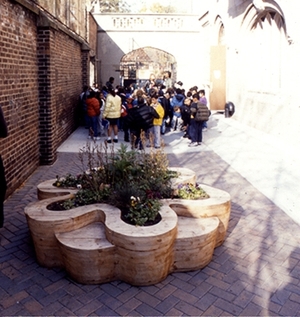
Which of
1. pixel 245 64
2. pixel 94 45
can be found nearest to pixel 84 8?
pixel 94 45

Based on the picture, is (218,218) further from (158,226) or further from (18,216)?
(18,216)

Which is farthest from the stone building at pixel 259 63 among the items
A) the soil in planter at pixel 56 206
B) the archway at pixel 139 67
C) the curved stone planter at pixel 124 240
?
the soil in planter at pixel 56 206

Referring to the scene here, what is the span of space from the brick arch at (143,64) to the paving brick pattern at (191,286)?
63.2ft

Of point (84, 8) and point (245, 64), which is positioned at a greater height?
point (84, 8)

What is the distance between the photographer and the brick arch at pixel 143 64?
25641mm

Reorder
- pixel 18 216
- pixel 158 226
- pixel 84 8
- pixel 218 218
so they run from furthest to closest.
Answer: pixel 84 8, pixel 18 216, pixel 218 218, pixel 158 226

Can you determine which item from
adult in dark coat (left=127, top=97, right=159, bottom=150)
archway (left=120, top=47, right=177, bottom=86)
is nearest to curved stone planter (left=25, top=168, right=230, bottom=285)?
adult in dark coat (left=127, top=97, right=159, bottom=150)

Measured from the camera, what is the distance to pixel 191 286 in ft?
12.3

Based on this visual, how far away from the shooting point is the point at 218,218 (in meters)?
4.59

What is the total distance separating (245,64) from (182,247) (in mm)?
13223

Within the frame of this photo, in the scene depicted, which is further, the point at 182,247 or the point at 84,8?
the point at 84,8

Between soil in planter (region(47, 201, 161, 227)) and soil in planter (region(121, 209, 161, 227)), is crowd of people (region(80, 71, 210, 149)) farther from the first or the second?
soil in planter (region(121, 209, 161, 227))

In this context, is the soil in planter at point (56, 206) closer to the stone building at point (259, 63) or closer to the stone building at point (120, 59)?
the stone building at point (120, 59)

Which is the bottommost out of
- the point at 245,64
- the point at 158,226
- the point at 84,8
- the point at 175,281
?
the point at 175,281
